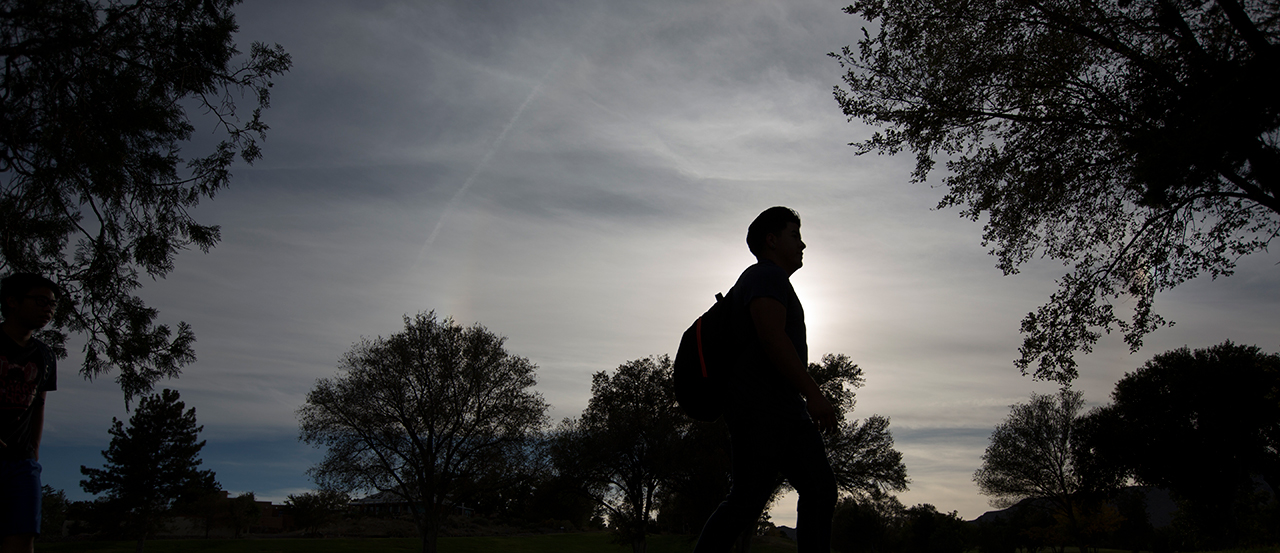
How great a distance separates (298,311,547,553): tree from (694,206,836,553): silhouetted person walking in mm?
29875

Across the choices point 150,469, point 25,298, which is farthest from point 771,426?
point 150,469

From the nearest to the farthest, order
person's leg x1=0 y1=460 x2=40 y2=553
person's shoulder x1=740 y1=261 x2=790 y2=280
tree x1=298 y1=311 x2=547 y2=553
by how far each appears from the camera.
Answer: person's shoulder x1=740 y1=261 x2=790 y2=280 → person's leg x1=0 y1=460 x2=40 y2=553 → tree x1=298 y1=311 x2=547 y2=553

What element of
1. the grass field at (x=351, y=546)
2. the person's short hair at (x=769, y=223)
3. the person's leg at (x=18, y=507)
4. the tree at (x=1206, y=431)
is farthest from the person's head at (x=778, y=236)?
the tree at (x=1206, y=431)

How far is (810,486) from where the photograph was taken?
2.98m

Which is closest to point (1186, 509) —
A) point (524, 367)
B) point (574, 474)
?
point (574, 474)

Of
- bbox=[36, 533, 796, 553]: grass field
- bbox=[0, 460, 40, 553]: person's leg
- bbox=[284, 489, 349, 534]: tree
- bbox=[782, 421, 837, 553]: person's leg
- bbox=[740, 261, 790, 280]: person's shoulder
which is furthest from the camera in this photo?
bbox=[284, 489, 349, 534]: tree

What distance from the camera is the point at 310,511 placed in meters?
59.8

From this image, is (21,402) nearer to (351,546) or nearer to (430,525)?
(430,525)

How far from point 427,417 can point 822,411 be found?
1231 inches

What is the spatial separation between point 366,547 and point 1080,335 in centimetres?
4257

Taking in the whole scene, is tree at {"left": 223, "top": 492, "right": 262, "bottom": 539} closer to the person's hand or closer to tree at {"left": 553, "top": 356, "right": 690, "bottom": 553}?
tree at {"left": 553, "top": 356, "right": 690, "bottom": 553}

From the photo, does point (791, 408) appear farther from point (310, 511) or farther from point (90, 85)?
point (310, 511)

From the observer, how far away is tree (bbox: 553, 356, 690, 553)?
31031mm

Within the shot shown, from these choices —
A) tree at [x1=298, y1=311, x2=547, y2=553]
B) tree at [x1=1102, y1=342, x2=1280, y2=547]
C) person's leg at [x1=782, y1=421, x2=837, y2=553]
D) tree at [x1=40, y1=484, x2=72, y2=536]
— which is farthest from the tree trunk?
tree at [x1=40, y1=484, x2=72, y2=536]
